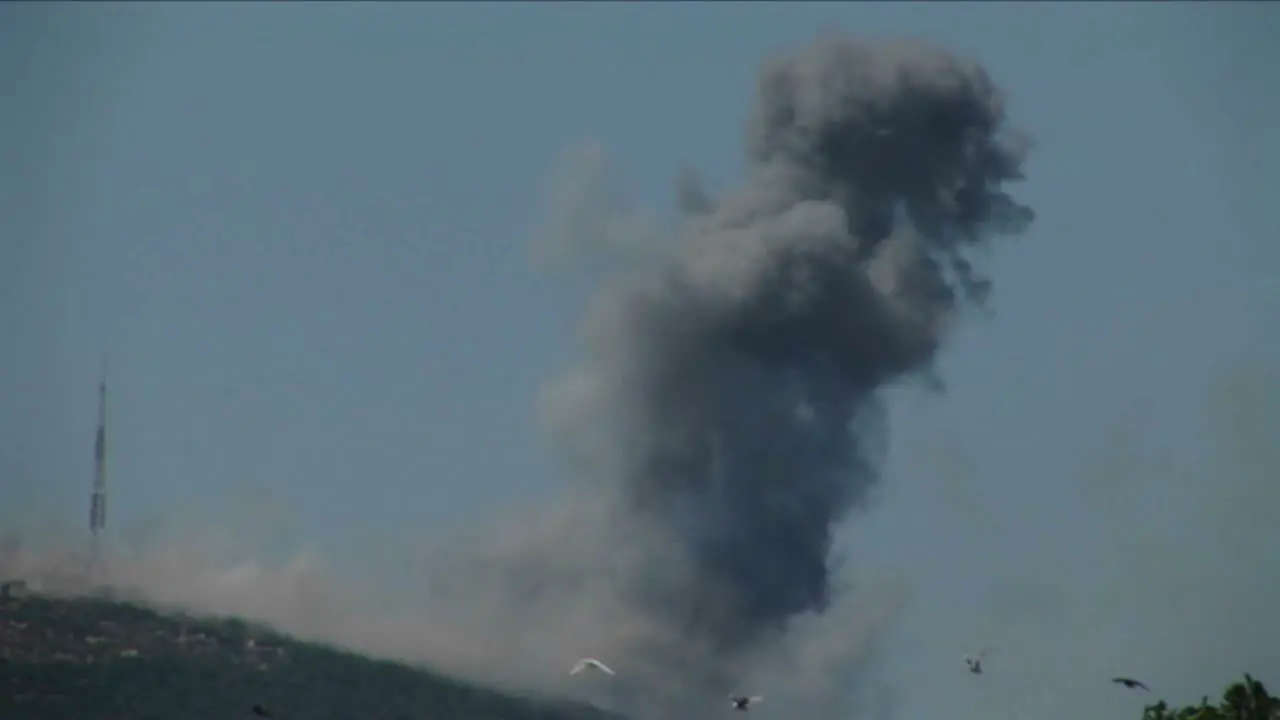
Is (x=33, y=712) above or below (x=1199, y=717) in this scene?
above

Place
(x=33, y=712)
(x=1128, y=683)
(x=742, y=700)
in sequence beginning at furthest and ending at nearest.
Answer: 1. (x=33, y=712)
2. (x=742, y=700)
3. (x=1128, y=683)

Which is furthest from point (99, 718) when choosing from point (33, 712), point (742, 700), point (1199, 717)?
point (1199, 717)

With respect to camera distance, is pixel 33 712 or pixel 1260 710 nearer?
pixel 1260 710

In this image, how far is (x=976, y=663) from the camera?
147 metres

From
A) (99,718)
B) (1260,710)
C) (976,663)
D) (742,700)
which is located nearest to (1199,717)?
(1260,710)

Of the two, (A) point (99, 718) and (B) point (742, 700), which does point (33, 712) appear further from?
(B) point (742, 700)

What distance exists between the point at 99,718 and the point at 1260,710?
101964mm

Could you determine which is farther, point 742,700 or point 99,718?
point 99,718

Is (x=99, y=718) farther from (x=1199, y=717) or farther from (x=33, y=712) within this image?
(x=1199, y=717)

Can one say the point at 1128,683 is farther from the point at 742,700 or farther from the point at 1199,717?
the point at 742,700

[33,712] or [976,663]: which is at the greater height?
[33,712]

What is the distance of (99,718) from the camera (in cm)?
19975

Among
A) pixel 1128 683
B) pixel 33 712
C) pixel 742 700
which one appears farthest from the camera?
pixel 33 712

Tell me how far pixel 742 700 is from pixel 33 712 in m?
78.7
